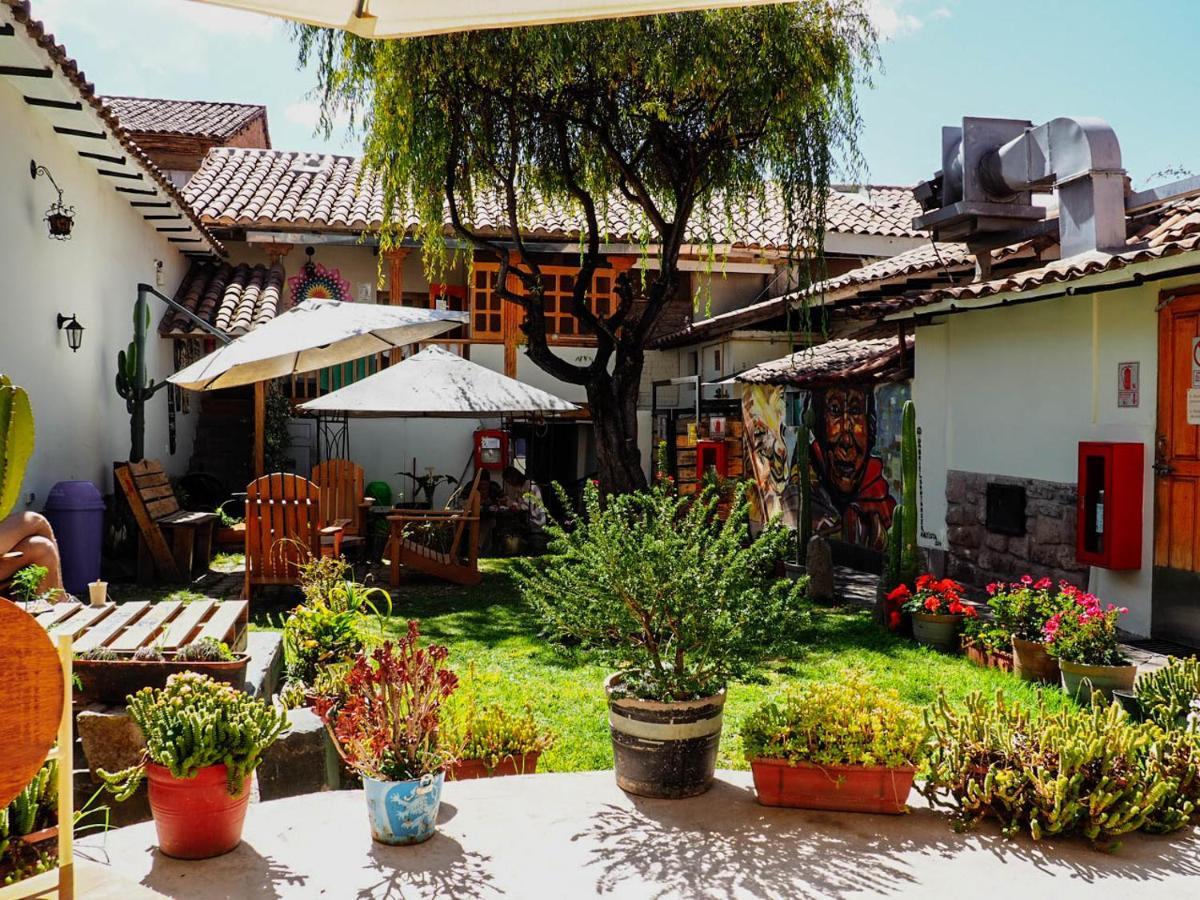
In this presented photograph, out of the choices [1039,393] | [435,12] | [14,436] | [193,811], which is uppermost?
[435,12]

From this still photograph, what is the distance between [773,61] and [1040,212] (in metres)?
2.95

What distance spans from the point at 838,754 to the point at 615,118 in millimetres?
8115

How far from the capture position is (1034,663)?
20.4ft

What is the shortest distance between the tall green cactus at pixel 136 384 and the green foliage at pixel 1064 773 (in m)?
9.65

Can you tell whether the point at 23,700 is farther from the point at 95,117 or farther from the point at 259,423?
the point at 259,423

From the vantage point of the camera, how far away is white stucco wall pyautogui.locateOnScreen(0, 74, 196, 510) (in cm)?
848

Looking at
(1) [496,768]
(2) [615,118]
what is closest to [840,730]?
(1) [496,768]

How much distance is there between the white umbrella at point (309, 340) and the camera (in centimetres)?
778

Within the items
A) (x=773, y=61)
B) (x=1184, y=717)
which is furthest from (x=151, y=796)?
(x=773, y=61)

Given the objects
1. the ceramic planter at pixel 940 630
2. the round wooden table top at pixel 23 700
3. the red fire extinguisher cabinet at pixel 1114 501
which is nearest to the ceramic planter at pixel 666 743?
the round wooden table top at pixel 23 700

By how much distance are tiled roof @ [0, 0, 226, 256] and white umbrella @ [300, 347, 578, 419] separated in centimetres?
314

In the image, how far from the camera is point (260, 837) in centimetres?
348

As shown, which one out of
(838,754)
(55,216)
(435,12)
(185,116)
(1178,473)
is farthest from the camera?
(185,116)

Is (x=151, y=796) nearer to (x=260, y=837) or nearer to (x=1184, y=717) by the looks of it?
(x=260, y=837)
